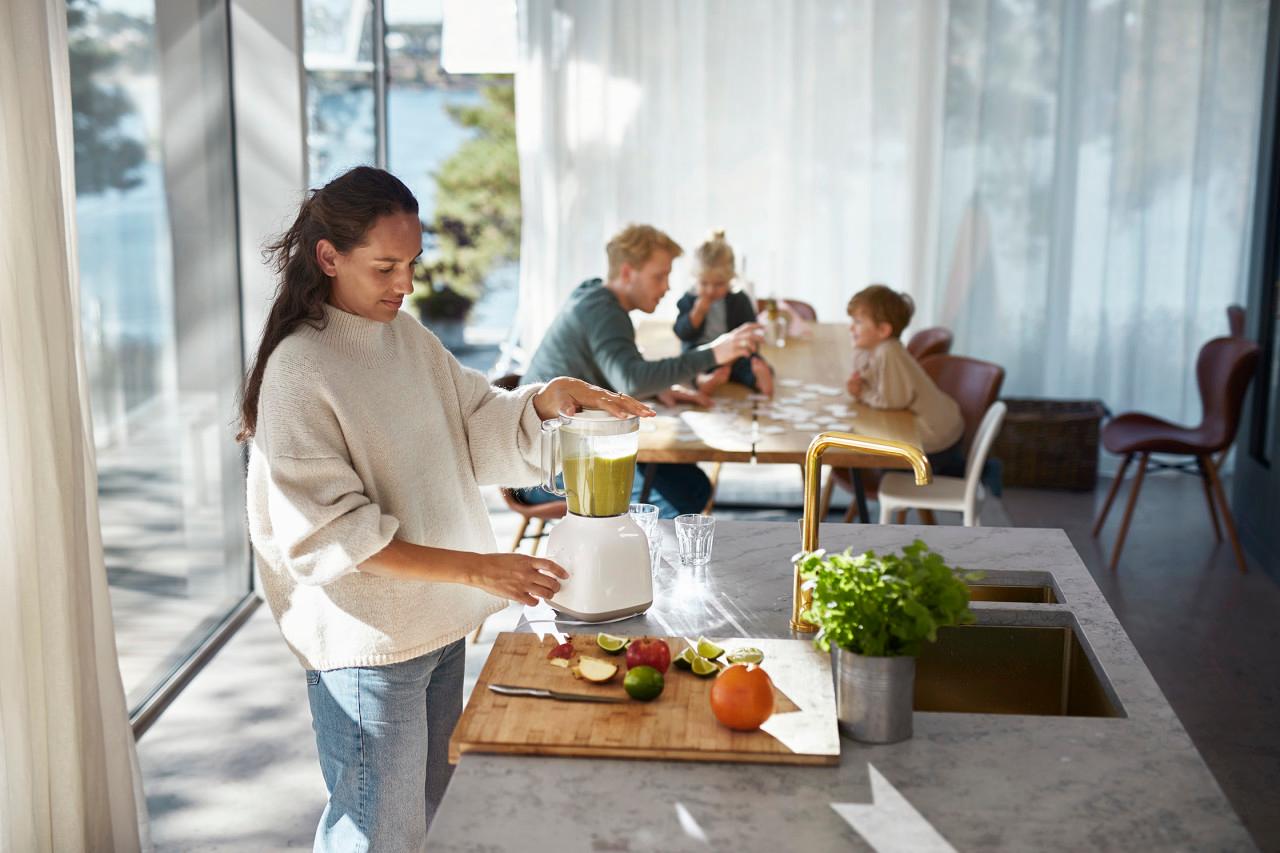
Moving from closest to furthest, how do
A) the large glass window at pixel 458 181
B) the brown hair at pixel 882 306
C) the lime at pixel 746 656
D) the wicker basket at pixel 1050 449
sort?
the lime at pixel 746 656, the brown hair at pixel 882 306, the wicker basket at pixel 1050 449, the large glass window at pixel 458 181

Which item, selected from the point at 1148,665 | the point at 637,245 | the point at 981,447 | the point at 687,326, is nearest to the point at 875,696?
the point at 637,245

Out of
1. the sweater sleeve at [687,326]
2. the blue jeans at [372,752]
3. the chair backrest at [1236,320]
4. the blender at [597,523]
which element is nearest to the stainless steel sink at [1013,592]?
the blender at [597,523]

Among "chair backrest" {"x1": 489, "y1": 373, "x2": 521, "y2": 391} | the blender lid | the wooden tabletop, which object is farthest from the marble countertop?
"chair backrest" {"x1": 489, "y1": 373, "x2": 521, "y2": 391}

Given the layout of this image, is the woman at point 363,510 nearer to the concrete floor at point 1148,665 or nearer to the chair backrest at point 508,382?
the concrete floor at point 1148,665

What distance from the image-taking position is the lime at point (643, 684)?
5.40 ft

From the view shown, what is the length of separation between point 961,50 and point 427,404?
5.12 m

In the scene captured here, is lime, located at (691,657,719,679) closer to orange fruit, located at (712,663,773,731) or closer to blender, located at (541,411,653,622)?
orange fruit, located at (712,663,773,731)

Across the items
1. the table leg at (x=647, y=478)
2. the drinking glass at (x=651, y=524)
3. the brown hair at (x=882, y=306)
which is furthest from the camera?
the brown hair at (x=882, y=306)

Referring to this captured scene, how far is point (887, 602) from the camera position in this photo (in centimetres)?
152

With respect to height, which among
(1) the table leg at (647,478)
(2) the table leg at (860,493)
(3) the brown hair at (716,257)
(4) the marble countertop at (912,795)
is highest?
(3) the brown hair at (716,257)

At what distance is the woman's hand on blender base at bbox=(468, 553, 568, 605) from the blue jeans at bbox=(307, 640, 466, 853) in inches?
9.7

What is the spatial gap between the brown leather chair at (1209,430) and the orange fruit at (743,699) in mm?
3744

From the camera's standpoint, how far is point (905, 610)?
4.91 feet

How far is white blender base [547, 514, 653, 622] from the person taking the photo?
6.29 feet
